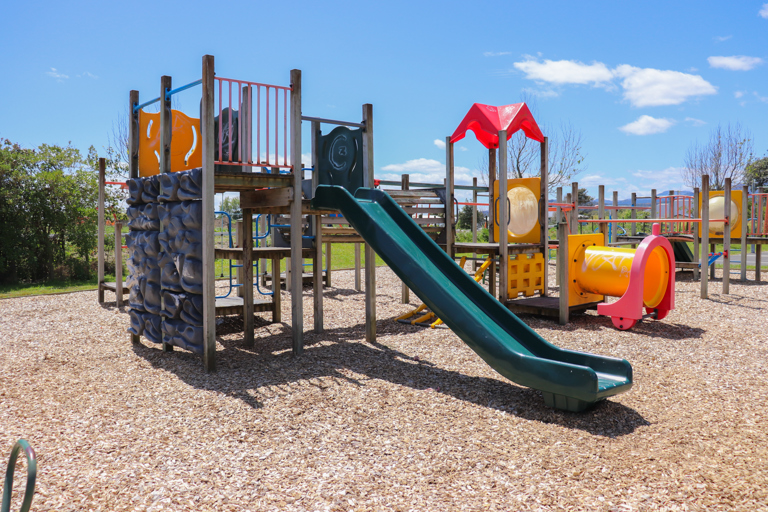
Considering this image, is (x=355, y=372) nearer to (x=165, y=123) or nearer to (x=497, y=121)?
(x=165, y=123)

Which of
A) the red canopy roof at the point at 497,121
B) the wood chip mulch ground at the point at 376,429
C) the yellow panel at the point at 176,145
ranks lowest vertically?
the wood chip mulch ground at the point at 376,429

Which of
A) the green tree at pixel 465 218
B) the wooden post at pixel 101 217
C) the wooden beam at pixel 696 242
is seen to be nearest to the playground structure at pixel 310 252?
the wooden post at pixel 101 217

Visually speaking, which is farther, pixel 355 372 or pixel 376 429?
pixel 355 372

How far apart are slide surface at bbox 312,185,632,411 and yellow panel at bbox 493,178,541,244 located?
378cm

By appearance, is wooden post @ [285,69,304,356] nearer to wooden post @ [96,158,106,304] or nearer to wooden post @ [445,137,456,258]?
wooden post @ [445,137,456,258]

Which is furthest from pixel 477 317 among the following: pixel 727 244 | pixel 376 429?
pixel 727 244

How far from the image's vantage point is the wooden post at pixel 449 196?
367 inches

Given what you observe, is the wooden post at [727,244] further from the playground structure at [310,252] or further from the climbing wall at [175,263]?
the climbing wall at [175,263]

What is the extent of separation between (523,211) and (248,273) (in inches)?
195

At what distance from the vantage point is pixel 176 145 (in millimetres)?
7480

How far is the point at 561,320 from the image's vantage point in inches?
313

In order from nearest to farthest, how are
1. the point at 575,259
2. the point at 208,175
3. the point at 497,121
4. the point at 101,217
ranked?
the point at 208,175, the point at 575,259, the point at 497,121, the point at 101,217

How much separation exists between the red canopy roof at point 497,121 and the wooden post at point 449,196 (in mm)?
182

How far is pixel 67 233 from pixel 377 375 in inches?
490
